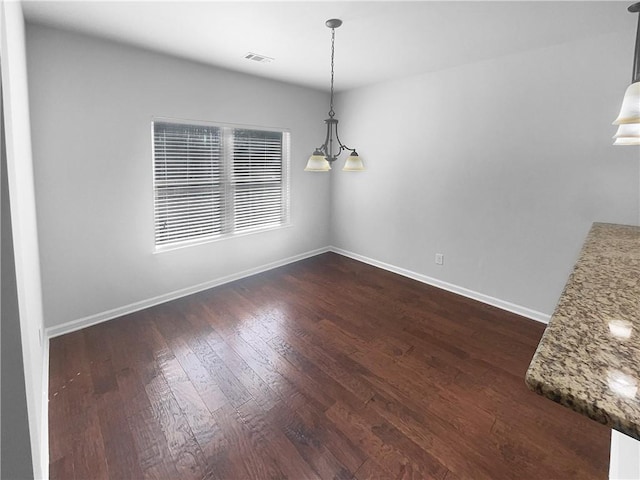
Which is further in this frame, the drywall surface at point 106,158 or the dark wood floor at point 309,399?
the drywall surface at point 106,158

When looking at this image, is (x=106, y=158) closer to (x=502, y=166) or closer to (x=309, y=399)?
(x=309, y=399)

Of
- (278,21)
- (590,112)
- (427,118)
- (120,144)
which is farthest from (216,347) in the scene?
(590,112)

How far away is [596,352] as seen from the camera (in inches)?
28.3

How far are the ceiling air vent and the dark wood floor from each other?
8.65 feet

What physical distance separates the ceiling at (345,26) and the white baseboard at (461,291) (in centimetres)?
246

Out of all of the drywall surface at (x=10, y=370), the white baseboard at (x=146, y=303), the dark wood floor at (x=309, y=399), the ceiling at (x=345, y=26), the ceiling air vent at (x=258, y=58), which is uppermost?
the ceiling air vent at (x=258, y=58)

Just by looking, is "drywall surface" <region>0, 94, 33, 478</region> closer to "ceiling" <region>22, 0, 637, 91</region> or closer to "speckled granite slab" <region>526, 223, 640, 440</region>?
"speckled granite slab" <region>526, 223, 640, 440</region>

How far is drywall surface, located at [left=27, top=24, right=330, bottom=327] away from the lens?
266 cm

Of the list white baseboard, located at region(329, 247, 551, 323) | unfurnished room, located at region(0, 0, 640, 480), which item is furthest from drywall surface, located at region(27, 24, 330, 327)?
white baseboard, located at region(329, 247, 551, 323)

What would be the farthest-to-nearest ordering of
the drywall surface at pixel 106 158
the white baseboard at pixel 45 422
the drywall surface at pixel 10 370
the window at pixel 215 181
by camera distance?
the window at pixel 215 181, the drywall surface at pixel 106 158, the white baseboard at pixel 45 422, the drywall surface at pixel 10 370

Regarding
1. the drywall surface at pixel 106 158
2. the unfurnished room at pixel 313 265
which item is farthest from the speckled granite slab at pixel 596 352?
the drywall surface at pixel 106 158

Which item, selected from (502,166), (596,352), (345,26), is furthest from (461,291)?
(596,352)

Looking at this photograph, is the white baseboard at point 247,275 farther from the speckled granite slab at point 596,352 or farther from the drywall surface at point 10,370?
the speckled granite slab at point 596,352

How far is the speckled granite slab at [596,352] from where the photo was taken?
1.88 ft
